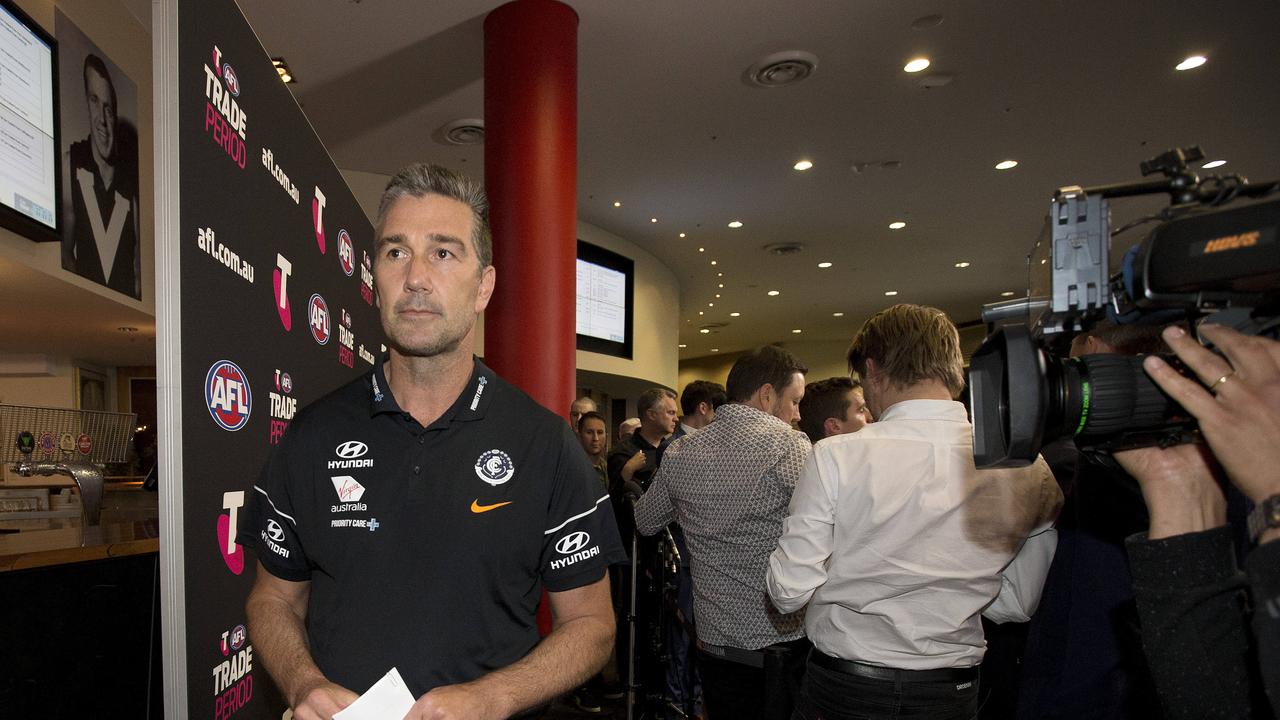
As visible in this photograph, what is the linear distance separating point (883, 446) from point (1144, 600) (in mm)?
807

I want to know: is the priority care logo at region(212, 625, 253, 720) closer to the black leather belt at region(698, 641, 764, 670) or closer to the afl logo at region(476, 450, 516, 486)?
the afl logo at region(476, 450, 516, 486)

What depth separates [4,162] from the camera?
3.02 m

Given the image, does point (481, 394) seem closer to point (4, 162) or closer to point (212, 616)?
point (212, 616)

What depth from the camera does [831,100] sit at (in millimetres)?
5648

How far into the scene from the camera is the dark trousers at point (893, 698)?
167 cm

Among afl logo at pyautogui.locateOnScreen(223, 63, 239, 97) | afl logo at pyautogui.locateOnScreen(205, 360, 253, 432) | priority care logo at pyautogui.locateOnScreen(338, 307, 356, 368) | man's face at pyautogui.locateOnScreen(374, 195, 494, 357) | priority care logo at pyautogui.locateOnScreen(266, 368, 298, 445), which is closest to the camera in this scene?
man's face at pyautogui.locateOnScreen(374, 195, 494, 357)

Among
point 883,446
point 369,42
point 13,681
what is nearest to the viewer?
point 883,446

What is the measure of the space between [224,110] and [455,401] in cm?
92

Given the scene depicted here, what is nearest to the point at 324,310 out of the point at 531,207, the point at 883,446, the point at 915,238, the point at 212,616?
the point at 212,616

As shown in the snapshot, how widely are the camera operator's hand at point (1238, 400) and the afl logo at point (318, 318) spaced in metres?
2.29

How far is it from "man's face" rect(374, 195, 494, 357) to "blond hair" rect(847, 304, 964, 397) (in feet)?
3.06

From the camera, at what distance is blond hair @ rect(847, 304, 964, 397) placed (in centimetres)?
178

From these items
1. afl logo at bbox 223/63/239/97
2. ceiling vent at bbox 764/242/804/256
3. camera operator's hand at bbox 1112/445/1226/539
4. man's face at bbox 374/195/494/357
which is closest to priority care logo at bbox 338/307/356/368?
afl logo at bbox 223/63/239/97

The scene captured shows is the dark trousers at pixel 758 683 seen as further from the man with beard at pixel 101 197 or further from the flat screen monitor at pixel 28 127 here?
the man with beard at pixel 101 197
